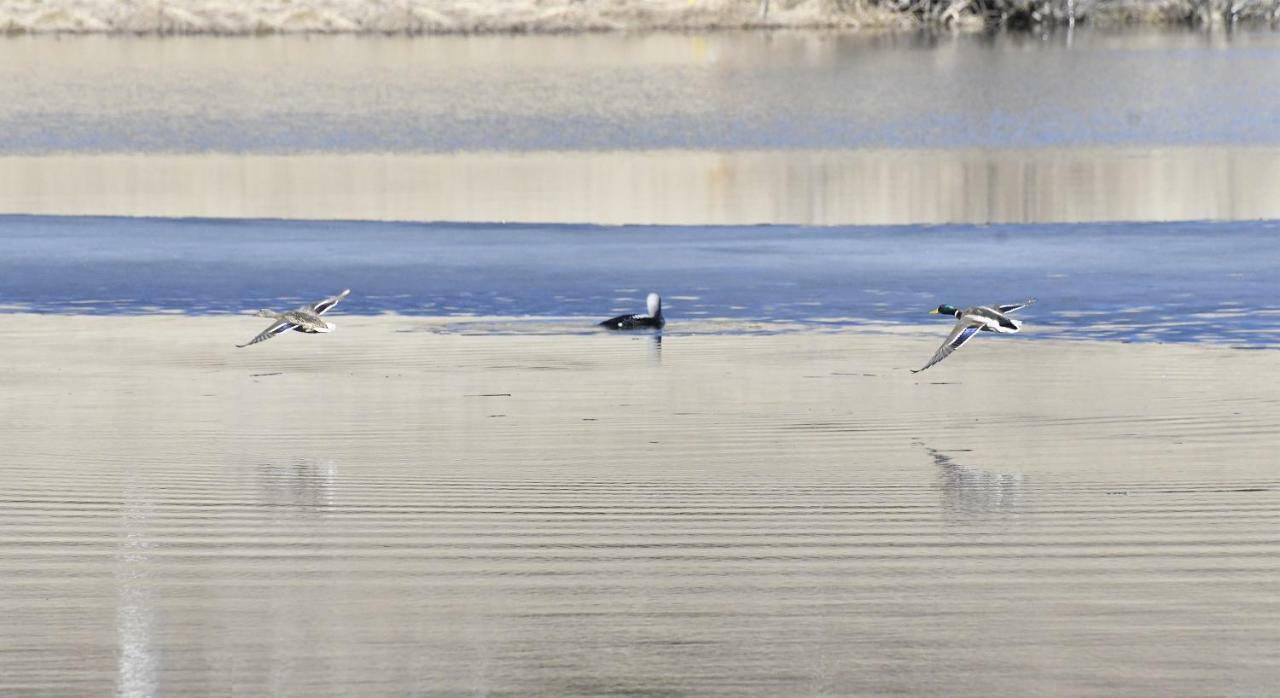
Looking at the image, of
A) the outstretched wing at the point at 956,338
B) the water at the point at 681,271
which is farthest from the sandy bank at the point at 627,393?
the water at the point at 681,271

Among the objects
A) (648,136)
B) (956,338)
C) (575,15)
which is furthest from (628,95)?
(575,15)

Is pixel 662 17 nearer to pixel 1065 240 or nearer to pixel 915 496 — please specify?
pixel 1065 240

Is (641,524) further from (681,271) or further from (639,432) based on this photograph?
(681,271)

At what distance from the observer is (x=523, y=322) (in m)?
16.0

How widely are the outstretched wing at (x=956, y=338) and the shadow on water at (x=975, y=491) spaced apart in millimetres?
1416

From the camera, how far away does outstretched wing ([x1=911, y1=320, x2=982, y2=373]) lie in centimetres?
1195

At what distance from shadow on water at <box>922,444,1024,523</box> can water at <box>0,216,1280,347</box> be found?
15.7 feet

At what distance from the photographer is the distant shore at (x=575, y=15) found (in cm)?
7825

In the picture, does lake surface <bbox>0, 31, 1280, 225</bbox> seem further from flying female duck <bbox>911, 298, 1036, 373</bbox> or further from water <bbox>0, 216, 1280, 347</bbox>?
flying female duck <bbox>911, 298, 1036, 373</bbox>

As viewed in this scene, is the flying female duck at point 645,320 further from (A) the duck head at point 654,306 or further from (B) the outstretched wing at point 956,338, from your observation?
(B) the outstretched wing at point 956,338

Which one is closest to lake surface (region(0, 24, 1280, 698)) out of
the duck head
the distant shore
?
the duck head

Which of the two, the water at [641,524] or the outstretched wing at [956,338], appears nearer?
the water at [641,524]

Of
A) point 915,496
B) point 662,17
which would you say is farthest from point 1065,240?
point 662,17

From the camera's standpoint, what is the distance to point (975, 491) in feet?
31.7
